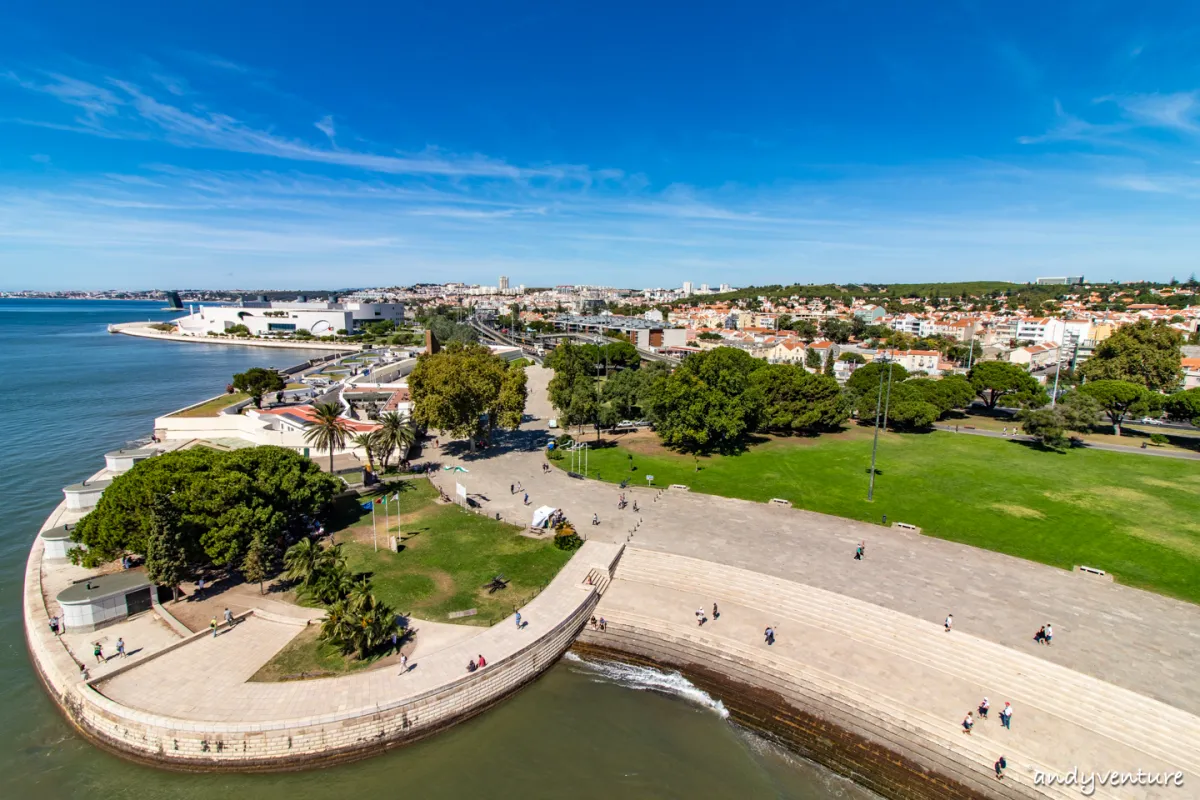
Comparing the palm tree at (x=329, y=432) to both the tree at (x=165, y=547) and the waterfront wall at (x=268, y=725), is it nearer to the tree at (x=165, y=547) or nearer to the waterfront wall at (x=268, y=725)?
the tree at (x=165, y=547)

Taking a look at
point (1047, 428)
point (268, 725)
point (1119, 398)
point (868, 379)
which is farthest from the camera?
point (868, 379)

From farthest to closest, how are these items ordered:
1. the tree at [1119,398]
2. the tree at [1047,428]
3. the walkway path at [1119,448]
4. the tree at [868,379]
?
the tree at [868,379] < the tree at [1119,398] < the tree at [1047,428] < the walkway path at [1119,448]

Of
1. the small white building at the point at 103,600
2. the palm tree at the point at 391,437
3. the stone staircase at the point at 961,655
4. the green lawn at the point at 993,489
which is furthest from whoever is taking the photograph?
the palm tree at the point at 391,437

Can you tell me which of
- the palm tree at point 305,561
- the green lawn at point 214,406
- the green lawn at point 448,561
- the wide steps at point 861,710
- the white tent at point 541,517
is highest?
the green lawn at point 214,406

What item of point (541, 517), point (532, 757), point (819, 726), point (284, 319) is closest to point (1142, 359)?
point (819, 726)

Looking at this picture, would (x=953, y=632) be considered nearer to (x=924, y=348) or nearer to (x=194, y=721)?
(x=194, y=721)

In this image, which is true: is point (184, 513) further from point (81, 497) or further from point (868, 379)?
point (868, 379)

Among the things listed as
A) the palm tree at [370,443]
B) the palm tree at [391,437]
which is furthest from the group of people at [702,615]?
the palm tree at [370,443]
